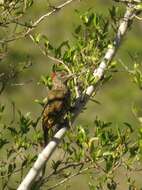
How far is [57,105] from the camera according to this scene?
646 cm

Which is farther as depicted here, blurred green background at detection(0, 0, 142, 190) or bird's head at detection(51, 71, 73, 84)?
blurred green background at detection(0, 0, 142, 190)

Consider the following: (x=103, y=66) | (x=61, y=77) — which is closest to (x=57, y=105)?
(x=61, y=77)

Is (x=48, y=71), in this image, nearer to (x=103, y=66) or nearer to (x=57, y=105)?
(x=57, y=105)

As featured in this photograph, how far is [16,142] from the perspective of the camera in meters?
6.13

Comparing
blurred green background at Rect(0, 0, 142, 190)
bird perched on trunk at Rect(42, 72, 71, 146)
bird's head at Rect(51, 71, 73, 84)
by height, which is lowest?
blurred green background at Rect(0, 0, 142, 190)

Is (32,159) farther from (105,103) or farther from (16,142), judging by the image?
(105,103)

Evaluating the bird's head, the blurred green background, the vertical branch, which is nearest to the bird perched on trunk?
the bird's head

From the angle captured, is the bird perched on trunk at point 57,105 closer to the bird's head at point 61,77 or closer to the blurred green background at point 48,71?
the bird's head at point 61,77

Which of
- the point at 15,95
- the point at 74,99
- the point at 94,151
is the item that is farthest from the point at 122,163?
the point at 15,95

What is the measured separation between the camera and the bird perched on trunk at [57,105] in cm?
602

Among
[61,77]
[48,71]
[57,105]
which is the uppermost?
[61,77]

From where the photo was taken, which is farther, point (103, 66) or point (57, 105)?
point (57, 105)

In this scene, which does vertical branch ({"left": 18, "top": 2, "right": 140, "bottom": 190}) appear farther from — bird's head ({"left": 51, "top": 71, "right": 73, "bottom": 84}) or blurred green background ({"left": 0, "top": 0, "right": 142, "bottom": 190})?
blurred green background ({"left": 0, "top": 0, "right": 142, "bottom": 190})

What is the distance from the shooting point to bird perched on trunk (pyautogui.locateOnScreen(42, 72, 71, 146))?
6023mm
